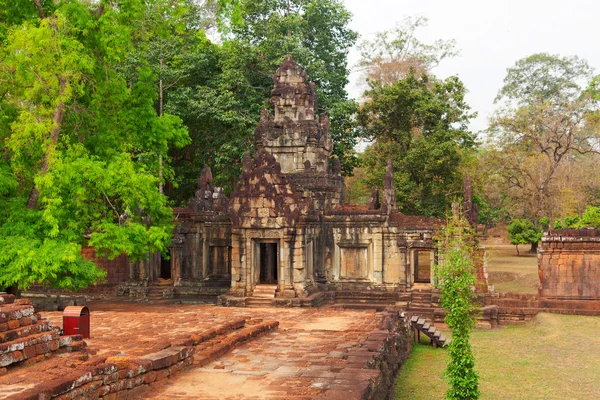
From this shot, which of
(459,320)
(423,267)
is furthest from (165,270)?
(459,320)

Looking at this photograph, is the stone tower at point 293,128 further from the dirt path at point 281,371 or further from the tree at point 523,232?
the tree at point 523,232

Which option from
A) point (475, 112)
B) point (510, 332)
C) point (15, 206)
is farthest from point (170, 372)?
point (475, 112)

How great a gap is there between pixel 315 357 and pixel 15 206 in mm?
10701

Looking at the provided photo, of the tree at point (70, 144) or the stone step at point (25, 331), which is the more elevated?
the tree at point (70, 144)

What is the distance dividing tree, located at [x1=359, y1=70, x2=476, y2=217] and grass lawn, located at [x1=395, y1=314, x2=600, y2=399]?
11.0m

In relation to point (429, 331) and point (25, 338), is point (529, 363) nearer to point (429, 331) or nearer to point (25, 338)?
point (429, 331)

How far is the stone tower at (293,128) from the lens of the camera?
22781 mm

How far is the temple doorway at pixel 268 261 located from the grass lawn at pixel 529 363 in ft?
21.2

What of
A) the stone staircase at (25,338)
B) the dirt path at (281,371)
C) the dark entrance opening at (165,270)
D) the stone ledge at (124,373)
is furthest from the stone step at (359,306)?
the stone staircase at (25,338)

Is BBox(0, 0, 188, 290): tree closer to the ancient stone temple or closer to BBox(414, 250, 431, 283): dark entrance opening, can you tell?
the ancient stone temple

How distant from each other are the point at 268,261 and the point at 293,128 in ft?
17.0

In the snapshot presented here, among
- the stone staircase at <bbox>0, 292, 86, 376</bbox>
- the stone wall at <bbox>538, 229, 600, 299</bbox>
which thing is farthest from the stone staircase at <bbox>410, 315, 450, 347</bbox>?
the stone staircase at <bbox>0, 292, 86, 376</bbox>

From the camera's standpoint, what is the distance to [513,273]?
3045 centimetres

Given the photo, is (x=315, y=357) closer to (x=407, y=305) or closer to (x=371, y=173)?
(x=407, y=305)
